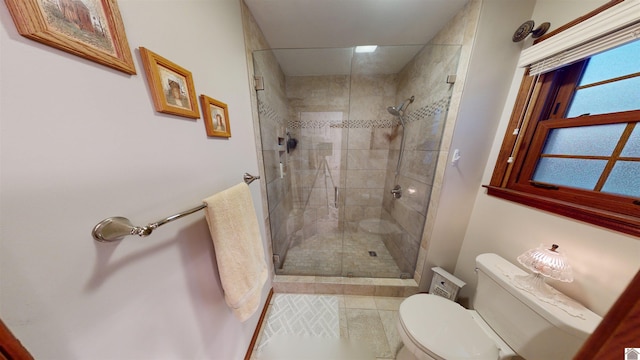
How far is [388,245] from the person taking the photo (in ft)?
6.50

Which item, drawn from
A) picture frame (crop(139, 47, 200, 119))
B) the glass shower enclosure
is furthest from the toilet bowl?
picture frame (crop(139, 47, 200, 119))

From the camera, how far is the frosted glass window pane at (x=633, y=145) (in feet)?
2.38

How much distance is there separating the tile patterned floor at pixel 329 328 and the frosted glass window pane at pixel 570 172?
1.38 meters

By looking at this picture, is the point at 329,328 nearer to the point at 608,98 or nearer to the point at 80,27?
the point at 80,27

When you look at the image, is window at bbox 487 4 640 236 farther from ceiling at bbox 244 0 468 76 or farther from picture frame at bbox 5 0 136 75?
picture frame at bbox 5 0 136 75

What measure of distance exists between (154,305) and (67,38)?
750mm

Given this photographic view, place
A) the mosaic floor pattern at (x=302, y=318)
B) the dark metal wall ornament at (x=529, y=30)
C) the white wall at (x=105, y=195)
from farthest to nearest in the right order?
1. the mosaic floor pattern at (x=302, y=318)
2. the dark metal wall ornament at (x=529, y=30)
3. the white wall at (x=105, y=195)

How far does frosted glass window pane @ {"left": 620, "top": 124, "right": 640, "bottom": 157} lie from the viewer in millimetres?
726

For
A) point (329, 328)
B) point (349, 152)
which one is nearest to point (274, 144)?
point (349, 152)

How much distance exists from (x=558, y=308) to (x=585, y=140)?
844 mm

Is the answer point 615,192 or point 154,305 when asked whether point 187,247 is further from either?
point 615,192

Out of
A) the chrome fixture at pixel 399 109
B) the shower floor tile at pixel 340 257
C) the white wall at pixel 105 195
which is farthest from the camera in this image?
the chrome fixture at pixel 399 109

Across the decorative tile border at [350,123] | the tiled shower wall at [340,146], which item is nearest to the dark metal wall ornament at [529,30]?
the decorative tile border at [350,123]

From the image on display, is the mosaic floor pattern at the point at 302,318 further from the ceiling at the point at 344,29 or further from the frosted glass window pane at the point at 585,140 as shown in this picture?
the ceiling at the point at 344,29
